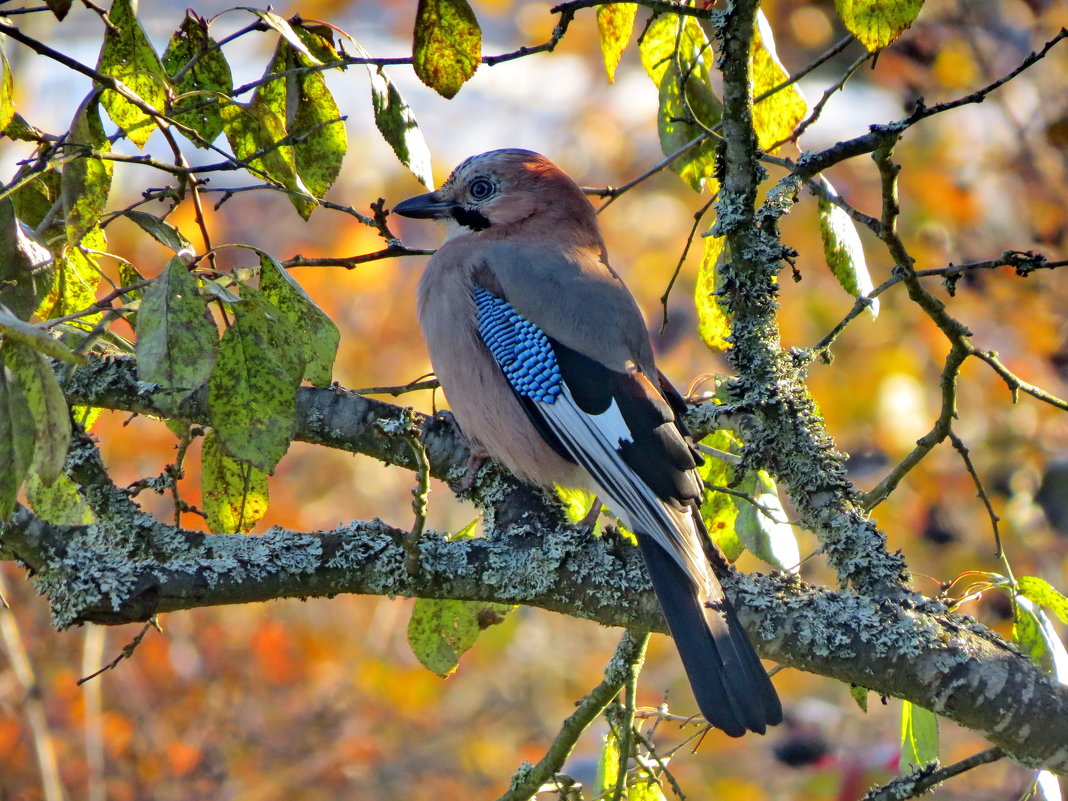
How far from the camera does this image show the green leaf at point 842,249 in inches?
87.7

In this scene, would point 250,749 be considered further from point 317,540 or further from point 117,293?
point 117,293

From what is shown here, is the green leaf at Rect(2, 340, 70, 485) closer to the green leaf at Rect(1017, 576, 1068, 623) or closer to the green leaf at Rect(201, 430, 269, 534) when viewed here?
the green leaf at Rect(201, 430, 269, 534)

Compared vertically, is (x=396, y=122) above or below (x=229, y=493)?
above

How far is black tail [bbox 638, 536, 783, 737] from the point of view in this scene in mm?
2059

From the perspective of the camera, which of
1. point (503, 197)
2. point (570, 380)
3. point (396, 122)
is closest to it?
point (396, 122)

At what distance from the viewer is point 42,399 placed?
1.27 meters

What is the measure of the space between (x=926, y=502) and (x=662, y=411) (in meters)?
3.88

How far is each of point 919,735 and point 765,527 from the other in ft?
1.65

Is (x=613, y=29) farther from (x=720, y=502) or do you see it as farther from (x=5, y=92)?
(x=5, y=92)

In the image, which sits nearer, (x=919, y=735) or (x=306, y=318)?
(x=306, y=318)

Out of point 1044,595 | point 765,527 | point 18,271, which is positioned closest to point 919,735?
point 1044,595

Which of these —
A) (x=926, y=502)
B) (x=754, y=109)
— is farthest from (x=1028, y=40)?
(x=754, y=109)

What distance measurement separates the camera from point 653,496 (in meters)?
2.40

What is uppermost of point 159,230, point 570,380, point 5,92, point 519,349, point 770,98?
point 770,98
